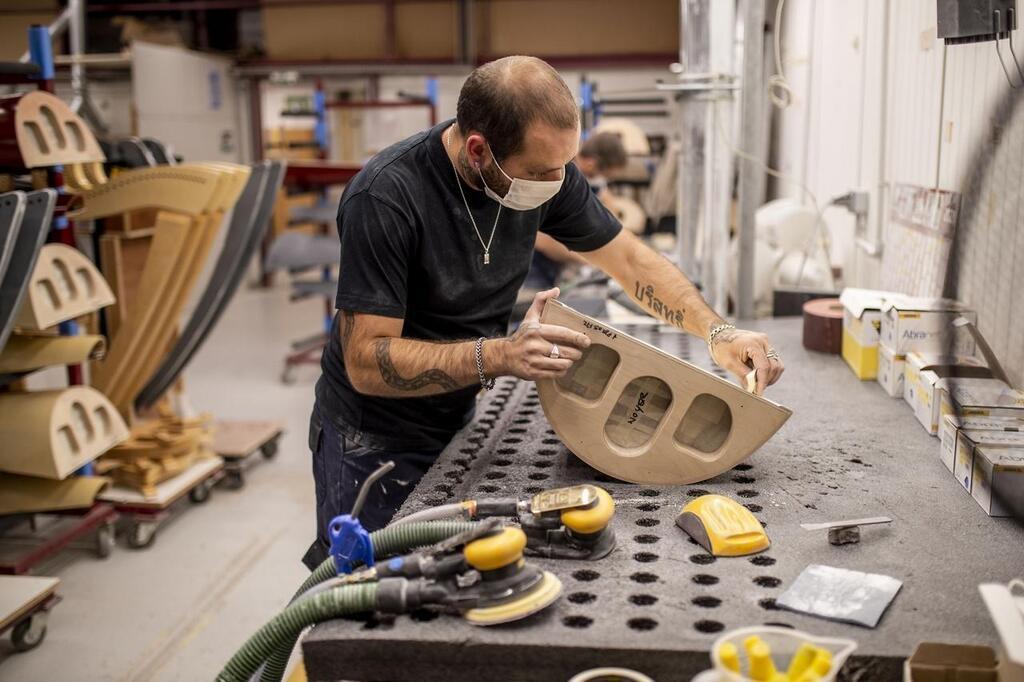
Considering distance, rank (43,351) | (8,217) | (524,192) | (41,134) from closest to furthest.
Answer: (524,192), (8,217), (41,134), (43,351)

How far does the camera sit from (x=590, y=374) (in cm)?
139

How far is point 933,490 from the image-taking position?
129 centimetres

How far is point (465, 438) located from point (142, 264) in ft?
7.70

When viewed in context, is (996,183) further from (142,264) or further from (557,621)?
(142,264)

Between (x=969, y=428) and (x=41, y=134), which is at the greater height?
(x=41, y=134)

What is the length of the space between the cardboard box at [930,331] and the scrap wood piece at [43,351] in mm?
2211

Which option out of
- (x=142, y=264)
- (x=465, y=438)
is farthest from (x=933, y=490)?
(x=142, y=264)

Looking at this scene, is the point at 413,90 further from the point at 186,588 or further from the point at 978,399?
the point at 978,399

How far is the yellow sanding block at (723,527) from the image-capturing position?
1.10 m

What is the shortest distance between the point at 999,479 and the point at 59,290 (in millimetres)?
2451

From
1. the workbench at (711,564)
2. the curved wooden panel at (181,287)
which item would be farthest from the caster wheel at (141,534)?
the workbench at (711,564)

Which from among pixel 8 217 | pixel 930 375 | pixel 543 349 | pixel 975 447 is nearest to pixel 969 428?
pixel 975 447

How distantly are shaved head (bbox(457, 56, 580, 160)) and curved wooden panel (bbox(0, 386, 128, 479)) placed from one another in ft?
5.94

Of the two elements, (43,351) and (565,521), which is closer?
(565,521)
